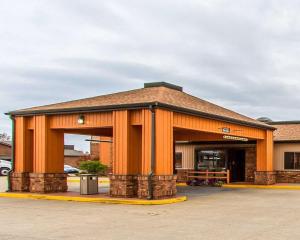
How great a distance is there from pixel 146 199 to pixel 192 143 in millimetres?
14980

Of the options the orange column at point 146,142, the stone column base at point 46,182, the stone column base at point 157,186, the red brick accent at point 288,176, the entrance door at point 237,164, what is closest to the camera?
the stone column base at point 157,186

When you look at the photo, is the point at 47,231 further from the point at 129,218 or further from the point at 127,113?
the point at 127,113

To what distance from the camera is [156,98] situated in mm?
19250

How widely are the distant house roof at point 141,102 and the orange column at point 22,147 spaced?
571 millimetres

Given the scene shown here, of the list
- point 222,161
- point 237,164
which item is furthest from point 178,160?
point 237,164

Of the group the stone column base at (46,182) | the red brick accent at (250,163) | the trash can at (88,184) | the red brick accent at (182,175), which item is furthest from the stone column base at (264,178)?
the stone column base at (46,182)

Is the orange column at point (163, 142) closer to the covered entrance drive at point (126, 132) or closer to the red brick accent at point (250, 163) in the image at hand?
the covered entrance drive at point (126, 132)

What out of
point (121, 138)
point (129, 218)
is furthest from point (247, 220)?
point (121, 138)

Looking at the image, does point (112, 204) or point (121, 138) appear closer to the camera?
point (112, 204)

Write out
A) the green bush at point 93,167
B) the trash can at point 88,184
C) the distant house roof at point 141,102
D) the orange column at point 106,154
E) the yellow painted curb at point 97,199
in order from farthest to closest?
the orange column at point 106,154 → the green bush at point 93,167 → the trash can at point 88,184 → the distant house roof at point 141,102 → the yellow painted curb at point 97,199

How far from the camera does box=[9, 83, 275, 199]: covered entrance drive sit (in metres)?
18.2

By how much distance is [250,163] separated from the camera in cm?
3142

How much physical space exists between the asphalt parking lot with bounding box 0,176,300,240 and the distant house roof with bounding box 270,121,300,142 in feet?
41.0

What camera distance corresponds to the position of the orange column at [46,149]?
2100cm
